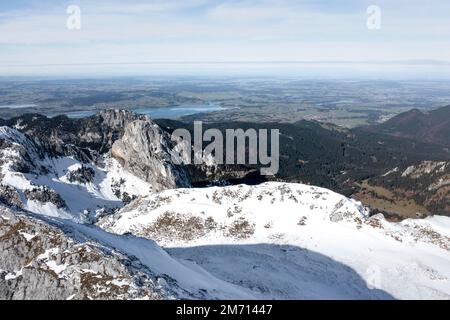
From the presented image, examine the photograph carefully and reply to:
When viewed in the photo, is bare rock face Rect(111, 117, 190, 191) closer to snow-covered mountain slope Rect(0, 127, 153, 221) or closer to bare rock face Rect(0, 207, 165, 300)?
snow-covered mountain slope Rect(0, 127, 153, 221)

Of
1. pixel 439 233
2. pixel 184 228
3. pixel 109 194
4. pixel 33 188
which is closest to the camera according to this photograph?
pixel 439 233

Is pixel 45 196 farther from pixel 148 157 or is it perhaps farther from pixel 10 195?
pixel 148 157

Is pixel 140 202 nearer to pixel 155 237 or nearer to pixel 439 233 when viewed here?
pixel 155 237

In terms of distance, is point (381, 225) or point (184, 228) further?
point (184, 228)

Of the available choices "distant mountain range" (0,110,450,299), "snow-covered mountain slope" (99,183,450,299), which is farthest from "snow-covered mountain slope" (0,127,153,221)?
"snow-covered mountain slope" (99,183,450,299)

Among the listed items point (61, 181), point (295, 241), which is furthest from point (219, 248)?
point (61, 181)
